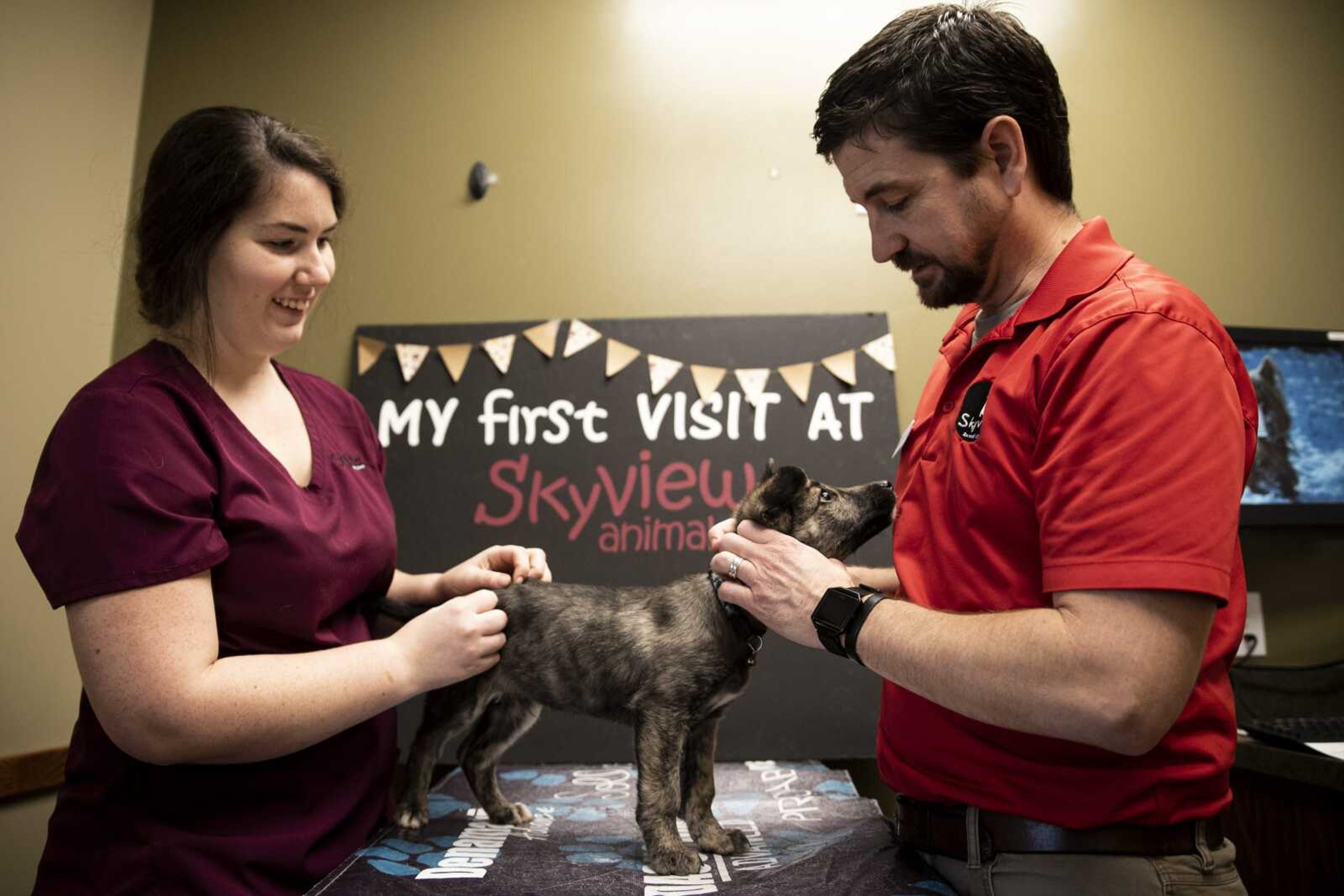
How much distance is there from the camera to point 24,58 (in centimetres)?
229

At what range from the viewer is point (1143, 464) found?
1.05 m

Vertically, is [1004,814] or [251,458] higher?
[251,458]

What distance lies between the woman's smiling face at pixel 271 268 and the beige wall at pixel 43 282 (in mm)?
912

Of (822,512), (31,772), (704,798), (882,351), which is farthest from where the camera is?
(882,351)

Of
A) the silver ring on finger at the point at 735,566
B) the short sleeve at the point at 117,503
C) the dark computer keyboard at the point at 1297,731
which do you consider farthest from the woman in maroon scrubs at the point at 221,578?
the dark computer keyboard at the point at 1297,731

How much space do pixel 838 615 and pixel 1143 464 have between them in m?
0.48

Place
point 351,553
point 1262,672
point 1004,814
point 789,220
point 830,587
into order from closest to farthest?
point 1004,814 < point 830,587 < point 351,553 < point 1262,672 < point 789,220

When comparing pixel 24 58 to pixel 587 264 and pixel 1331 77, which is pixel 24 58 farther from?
pixel 1331 77

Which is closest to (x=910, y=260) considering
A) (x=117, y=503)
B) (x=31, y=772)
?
(x=117, y=503)

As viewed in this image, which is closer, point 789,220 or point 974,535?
point 974,535

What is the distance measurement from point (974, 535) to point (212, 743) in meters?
1.17

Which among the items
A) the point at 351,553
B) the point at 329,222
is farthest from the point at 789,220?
the point at 351,553

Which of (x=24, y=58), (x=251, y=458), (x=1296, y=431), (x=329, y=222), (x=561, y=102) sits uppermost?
(x=561, y=102)

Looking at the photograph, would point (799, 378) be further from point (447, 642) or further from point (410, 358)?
point (447, 642)
